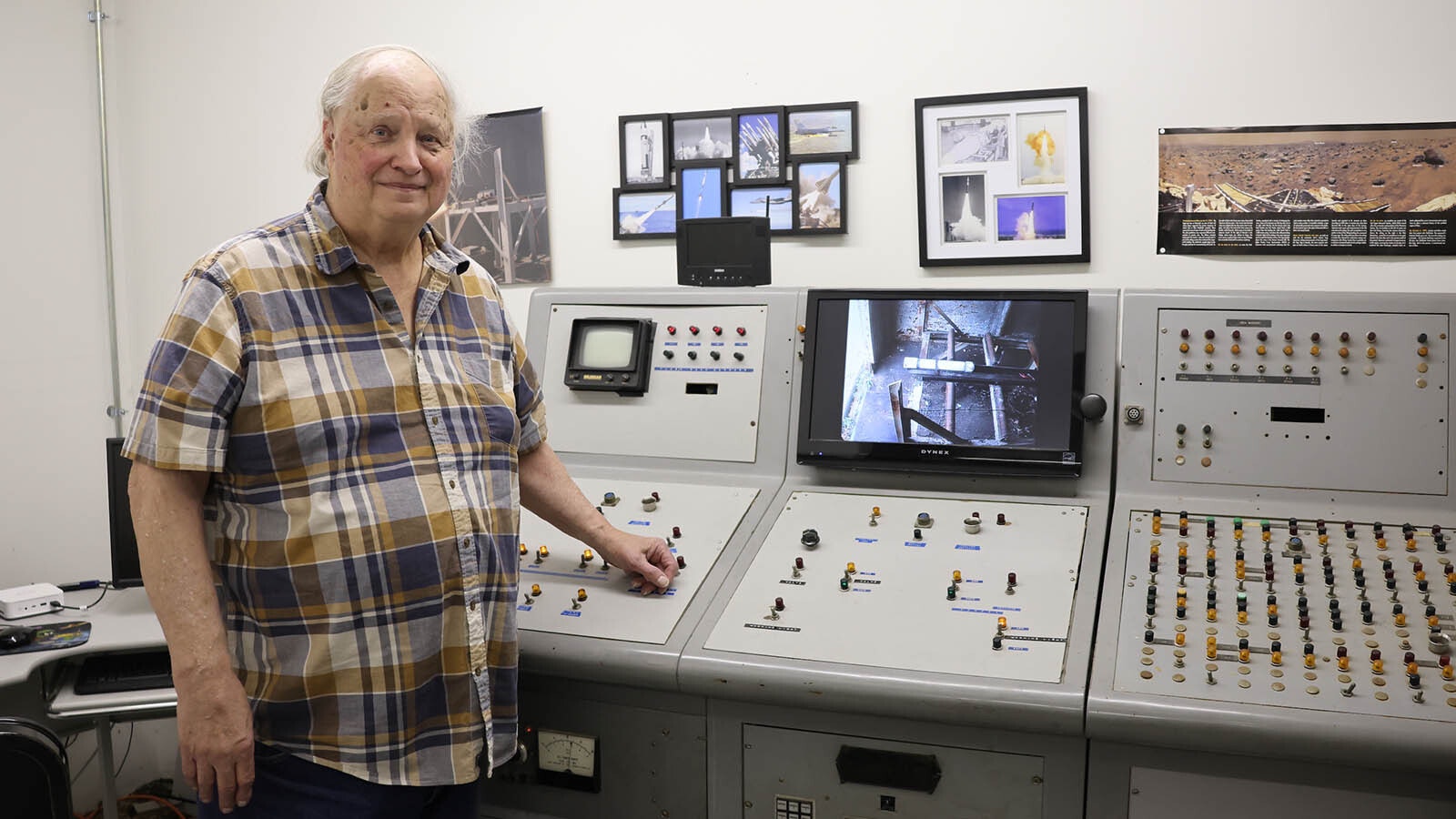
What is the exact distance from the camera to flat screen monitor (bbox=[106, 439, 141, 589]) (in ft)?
8.88

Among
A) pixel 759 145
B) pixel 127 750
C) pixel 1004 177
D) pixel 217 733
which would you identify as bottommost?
pixel 127 750

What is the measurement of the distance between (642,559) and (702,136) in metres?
1.70

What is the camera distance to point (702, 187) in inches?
128

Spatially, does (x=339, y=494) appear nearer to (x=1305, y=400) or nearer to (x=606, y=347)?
(x=606, y=347)

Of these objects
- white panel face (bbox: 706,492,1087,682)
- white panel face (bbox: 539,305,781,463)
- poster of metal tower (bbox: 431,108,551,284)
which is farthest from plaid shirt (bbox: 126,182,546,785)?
poster of metal tower (bbox: 431,108,551,284)

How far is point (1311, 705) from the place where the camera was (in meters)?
1.47

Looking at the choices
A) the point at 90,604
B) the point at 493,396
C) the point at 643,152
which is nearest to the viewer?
the point at 493,396

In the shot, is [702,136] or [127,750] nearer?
[702,136]

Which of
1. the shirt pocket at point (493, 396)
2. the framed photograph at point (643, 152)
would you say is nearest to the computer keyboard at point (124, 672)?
the shirt pocket at point (493, 396)

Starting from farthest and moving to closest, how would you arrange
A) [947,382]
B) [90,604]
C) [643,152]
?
1. [643,152]
2. [90,604]
3. [947,382]

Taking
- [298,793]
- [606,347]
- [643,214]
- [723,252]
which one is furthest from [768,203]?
[298,793]

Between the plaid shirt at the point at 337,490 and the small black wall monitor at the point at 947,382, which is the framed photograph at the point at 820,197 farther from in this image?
the plaid shirt at the point at 337,490

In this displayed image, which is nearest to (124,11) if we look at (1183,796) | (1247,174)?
(1247,174)

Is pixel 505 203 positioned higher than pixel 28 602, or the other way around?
pixel 505 203
